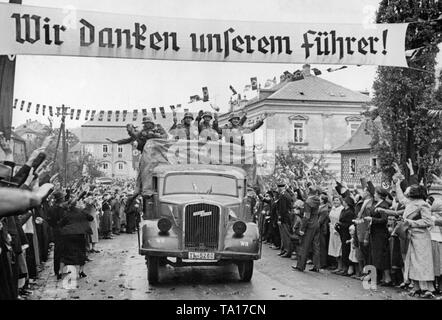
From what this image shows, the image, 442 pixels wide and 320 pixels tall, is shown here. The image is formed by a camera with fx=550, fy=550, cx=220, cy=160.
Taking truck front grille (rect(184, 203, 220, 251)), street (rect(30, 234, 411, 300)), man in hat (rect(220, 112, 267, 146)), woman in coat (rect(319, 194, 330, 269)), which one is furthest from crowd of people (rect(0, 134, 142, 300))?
woman in coat (rect(319, 194, 330, 269))

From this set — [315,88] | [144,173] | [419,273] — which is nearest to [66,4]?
[144,173]

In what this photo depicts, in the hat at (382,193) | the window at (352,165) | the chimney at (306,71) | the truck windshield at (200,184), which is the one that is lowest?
the hat at (382,193)

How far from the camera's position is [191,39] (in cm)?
813

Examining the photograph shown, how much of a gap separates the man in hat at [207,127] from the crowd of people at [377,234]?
1.57m

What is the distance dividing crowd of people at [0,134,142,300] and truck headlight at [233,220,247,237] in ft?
8.19

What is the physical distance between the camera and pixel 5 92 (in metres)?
7.83

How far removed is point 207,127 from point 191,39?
4045 millimetres

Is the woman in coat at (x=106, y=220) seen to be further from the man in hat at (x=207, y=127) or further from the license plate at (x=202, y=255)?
the license plate at (x=202, y=255)

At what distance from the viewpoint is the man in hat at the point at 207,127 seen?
11.9 meters

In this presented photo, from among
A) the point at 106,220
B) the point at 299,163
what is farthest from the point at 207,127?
the point at 299,163

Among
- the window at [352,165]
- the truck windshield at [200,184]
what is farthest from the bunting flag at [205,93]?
the window at [352,165]

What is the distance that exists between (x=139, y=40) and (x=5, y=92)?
205 cm

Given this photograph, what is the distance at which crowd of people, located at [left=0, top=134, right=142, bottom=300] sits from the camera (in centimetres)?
324

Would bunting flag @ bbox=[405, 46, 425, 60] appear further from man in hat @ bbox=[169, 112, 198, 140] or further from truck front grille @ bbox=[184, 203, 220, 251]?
man in hat @ bbox=[169, 112, 198, 140]
